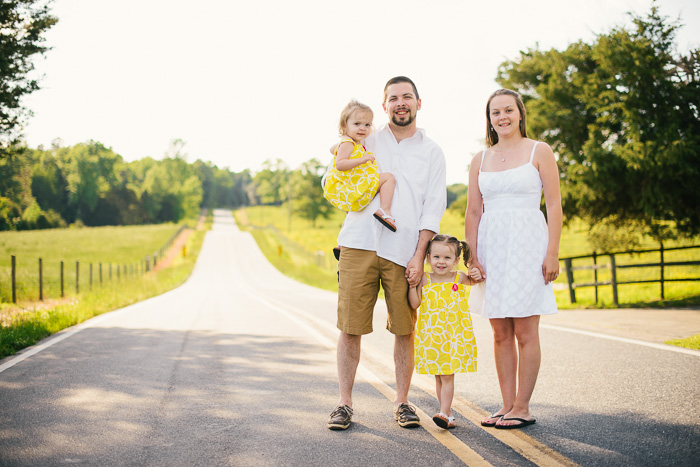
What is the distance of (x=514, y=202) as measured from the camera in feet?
12.7

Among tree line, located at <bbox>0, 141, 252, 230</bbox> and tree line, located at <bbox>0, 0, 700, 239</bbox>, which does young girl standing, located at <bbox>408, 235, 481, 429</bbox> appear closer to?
tree line, located at <bbox>0, 0, 700, 239</bbox>

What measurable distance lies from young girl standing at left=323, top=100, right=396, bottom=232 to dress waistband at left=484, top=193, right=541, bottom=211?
0.76 metres

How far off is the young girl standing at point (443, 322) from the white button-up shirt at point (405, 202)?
18cm

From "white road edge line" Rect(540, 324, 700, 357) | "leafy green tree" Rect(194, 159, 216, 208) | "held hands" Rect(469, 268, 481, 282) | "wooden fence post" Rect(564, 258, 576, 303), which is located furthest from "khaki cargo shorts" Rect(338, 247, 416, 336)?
"leafy green tree" Rect(194, 159, 216, 208)

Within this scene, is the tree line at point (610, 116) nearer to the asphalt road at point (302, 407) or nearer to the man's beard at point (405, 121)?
the asphalt road at point (302, 407)

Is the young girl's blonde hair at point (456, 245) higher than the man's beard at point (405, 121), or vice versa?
the man's beard at point (405, 121)

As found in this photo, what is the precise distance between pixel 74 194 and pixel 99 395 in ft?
227

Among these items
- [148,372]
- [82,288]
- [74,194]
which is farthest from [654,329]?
[74,194]

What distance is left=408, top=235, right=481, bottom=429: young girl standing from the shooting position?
367cm

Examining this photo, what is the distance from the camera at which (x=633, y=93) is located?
527 inches

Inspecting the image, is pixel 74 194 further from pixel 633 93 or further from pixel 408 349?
pixel 408 349

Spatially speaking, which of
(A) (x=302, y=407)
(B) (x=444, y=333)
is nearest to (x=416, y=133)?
(B) (x=444, y=333)

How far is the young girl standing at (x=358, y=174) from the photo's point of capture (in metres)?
3.73

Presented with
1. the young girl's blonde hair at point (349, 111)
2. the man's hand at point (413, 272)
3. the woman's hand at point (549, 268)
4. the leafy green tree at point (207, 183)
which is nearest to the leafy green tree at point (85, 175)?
the young girl's blonde hair at point (349, 111)
